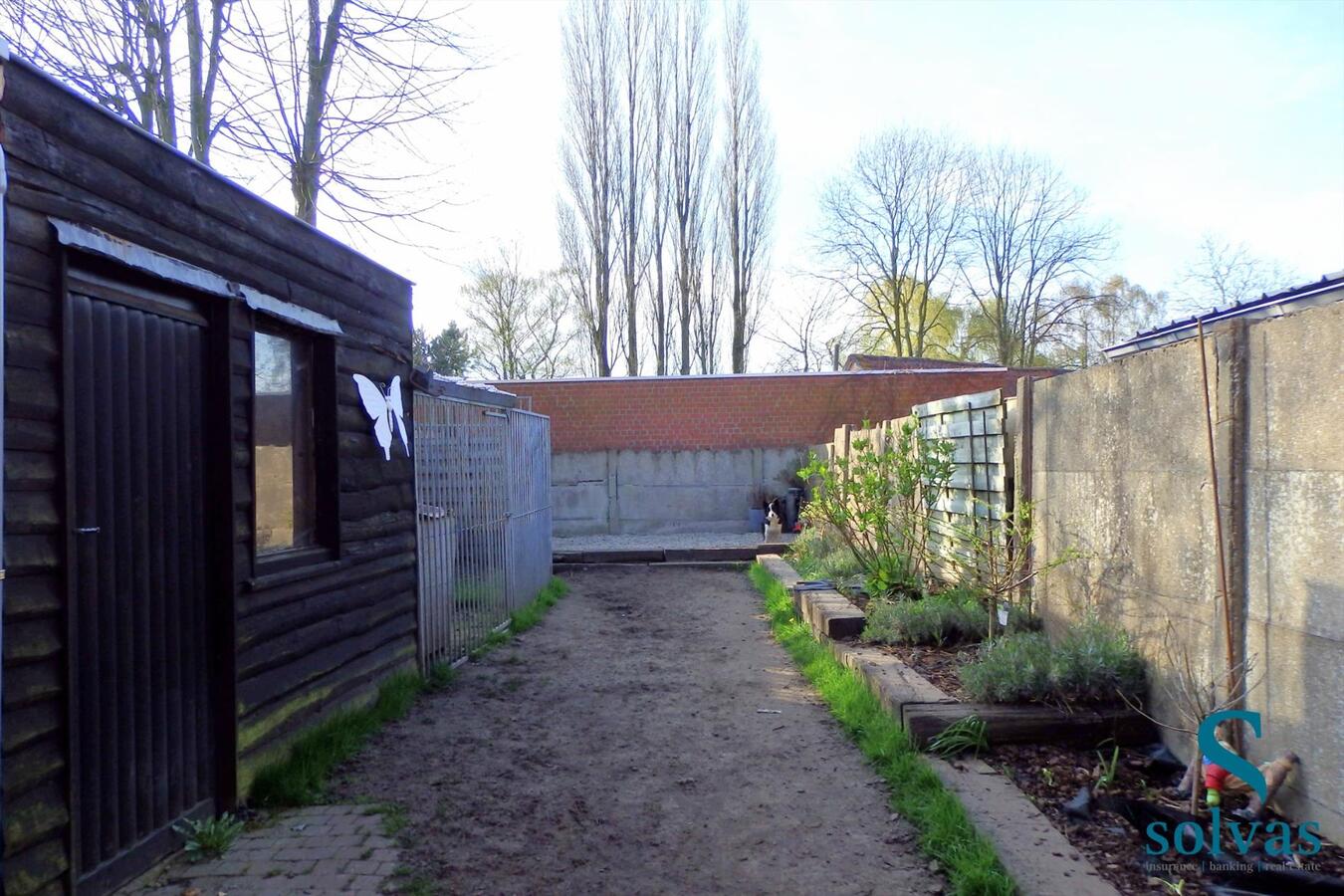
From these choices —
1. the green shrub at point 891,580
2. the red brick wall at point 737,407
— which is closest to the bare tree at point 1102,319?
the red brick wall at point 737,407

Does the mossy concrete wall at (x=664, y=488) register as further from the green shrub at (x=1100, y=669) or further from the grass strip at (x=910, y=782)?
the green shrub at (x=1100, y=669)

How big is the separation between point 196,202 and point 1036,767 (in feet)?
15.1

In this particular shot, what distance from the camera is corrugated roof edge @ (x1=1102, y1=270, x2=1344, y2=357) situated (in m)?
6.07

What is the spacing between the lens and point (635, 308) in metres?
28.6

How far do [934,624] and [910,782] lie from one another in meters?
2.31

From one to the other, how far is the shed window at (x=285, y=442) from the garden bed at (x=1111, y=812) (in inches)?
148

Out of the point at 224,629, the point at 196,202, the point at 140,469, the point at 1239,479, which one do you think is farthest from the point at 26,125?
the point at 1239,479

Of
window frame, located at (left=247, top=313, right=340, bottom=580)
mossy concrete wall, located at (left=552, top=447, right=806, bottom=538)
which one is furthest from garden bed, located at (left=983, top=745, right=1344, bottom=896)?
mossy concrete wall, located at (left=552, top=447, right=806, bottom=538)

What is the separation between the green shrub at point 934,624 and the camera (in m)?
6.51

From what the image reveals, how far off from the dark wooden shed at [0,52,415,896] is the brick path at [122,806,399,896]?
0.65 ft

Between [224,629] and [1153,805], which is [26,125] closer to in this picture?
[224,629]

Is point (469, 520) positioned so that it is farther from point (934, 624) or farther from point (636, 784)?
point (934, 624)

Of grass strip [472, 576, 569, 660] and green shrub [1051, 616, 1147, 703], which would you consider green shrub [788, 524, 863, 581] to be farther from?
green shrub [1051, 616, 1147, 703]

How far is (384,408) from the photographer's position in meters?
6.01
